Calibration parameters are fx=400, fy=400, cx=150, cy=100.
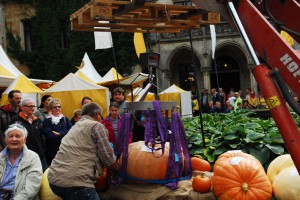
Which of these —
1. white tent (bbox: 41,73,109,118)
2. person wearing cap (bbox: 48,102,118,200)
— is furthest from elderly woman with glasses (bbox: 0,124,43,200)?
white tent (bbox: 41,73,109,118)

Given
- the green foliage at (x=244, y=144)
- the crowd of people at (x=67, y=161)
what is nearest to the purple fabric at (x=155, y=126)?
the crowd of people at (x=67, y=161)

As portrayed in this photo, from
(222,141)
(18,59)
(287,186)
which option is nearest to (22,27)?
(18,59)

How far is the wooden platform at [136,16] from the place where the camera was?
153 inches

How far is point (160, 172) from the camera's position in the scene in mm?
4406

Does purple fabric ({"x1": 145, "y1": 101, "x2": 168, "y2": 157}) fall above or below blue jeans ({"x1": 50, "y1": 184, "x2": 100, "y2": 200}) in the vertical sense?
above

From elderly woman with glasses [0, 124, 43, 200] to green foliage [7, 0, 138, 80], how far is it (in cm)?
2293

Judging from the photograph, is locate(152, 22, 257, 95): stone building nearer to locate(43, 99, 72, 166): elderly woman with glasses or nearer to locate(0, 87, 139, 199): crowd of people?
locate(43, 99, 72, 166): elderly woman with glasses

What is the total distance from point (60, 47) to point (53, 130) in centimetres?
2406

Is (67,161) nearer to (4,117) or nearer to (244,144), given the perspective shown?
(4,117)

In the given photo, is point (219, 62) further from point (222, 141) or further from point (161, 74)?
point (222, 141)

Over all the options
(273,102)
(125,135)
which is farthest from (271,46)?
(125,135)

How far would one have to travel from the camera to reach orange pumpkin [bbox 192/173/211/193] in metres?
4.40

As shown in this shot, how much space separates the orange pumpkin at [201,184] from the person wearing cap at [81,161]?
1.00m

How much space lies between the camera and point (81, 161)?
3873 mm
